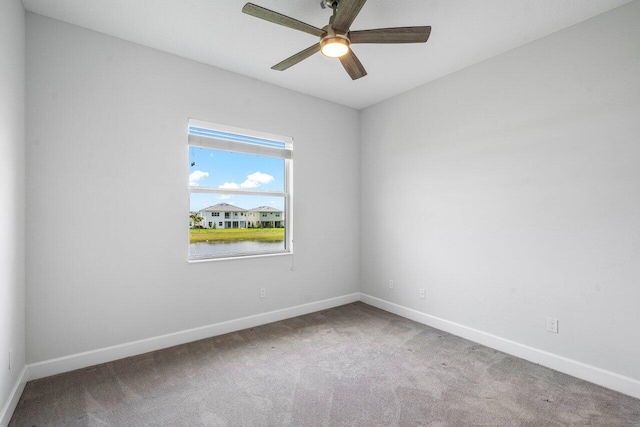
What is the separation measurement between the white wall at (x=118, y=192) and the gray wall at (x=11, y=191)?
14 centimetres

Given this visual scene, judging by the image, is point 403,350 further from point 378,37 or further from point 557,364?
point 378,37

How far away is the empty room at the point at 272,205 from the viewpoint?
2084 mm

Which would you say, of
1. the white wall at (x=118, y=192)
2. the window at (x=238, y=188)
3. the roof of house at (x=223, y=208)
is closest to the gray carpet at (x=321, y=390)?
the white wall at (x=118, y=192)

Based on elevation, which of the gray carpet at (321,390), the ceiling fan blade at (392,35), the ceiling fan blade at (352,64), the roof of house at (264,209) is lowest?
the gray carpet at (321,390)

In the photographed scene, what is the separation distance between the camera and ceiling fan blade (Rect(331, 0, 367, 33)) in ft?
5.55

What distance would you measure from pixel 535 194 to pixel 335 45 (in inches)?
84.1

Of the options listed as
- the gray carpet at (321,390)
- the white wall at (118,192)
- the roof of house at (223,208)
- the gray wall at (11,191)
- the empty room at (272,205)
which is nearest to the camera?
the gray wall at (11,191)

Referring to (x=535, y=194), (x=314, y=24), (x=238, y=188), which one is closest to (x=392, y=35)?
(x=314, y=24)

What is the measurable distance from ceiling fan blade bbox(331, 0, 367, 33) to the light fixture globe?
53mm

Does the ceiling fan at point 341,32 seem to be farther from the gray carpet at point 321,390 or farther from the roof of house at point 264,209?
the gray carpet at point 321,390

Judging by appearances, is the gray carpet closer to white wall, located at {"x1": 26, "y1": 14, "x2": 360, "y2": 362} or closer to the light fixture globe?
white wall, located at {"x1": 26, "y1": 14, "x2": 360, "y2": 362}

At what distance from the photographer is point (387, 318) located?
3.75 meters

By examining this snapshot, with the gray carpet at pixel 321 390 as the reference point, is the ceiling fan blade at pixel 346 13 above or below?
above

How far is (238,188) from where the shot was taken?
136 inches
